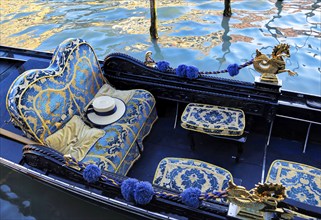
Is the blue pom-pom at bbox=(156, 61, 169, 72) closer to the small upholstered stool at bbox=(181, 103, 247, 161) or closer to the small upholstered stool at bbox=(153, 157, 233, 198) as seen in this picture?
the small upholstered stool at bbox=(181, 103, 247, 161)

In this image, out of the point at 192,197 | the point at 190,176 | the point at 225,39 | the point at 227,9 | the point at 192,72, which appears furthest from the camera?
the point at 227,9

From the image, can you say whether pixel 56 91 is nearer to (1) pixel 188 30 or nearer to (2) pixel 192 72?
(2) pixel 192 72

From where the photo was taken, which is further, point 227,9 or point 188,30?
point 227,9

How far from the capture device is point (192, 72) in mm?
2545

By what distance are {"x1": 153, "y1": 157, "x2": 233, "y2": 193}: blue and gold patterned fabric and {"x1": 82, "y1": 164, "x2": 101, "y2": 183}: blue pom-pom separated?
39cm

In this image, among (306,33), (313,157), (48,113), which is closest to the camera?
(48,113)

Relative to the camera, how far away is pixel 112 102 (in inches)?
99.5

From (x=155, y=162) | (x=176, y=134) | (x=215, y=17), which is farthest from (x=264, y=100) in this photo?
(x=215, y=17)

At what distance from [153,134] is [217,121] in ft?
1.98

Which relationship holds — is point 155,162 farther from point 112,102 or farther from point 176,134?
point 112,102

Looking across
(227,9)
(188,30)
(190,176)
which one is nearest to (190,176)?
(190,176)

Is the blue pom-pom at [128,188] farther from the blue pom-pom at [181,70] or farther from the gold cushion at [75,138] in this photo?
the blue pom-pom at [181,70]

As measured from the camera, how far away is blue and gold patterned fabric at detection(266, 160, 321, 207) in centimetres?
187

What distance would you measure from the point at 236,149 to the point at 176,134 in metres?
0.52
